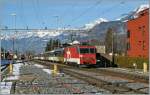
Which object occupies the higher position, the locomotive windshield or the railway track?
the locomotive windshield

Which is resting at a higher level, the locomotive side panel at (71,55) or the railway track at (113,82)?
the locomotive side panel at (71,55)

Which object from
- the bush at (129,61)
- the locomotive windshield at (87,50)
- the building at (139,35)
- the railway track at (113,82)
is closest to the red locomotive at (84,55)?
the locomotive windshield at (87,50)

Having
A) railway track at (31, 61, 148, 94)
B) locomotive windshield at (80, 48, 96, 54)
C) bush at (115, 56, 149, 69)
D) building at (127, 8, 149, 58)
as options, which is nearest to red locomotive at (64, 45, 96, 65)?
locomotive windshield at (80, 48, 96, 54)

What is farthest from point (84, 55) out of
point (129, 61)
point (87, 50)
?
point (129, 61)

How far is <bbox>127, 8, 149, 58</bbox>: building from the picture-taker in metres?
76.6

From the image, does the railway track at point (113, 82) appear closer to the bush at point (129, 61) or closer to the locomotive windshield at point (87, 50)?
the bush at point (129, 61)

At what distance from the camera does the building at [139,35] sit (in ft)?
251

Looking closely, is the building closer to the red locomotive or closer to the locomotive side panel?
the locomotive side panel

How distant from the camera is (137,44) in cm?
8244

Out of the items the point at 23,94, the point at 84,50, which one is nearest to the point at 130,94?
the point at 23,94

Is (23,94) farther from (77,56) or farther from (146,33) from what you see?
(146,33)

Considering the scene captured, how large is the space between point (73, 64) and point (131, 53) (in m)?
19.2

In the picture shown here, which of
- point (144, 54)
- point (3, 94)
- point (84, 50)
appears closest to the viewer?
point (3, 94)

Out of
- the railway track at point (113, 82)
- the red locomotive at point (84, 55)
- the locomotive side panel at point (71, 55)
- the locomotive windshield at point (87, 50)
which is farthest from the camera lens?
the locomotive side panel at point (71, 55)
